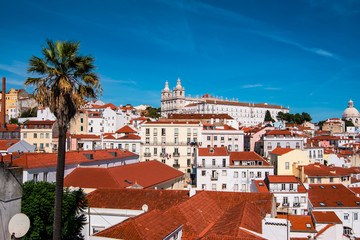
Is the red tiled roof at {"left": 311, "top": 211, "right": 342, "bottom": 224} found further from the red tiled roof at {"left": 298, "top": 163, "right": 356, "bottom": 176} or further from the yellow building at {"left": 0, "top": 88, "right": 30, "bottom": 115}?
the yellow building at {"left": 0, "top": 88, "right": 30, "bottom": 115}

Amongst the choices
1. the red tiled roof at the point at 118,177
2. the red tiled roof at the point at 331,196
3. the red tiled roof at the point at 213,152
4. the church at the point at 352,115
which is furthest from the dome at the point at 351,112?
the red tiled roof at the point at 118,177

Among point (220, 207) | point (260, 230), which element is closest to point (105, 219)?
point (220, 207)

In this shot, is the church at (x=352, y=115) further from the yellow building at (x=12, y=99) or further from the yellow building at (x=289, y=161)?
the yellow building at (x=12, y=99)

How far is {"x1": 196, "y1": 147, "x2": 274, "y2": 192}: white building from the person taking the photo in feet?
148

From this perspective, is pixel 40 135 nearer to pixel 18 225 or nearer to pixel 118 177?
pixel 118 177

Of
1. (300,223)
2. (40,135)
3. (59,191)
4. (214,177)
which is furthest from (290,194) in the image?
(40,135)

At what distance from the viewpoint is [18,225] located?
9.46 m

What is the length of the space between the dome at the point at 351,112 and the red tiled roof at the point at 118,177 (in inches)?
7360

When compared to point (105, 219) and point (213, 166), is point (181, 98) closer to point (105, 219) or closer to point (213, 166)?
point (213, 166)

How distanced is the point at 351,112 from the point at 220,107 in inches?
3364

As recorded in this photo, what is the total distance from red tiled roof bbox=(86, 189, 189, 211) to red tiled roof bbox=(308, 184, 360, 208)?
2181 cm

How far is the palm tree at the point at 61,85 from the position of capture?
452 inches

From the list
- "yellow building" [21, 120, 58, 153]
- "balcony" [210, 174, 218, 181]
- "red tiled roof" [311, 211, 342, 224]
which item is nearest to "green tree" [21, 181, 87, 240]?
"red tiled roof" [311, 211, 342, 224]

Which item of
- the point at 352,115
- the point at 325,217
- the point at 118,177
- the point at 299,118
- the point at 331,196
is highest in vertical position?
the point at 352,115
